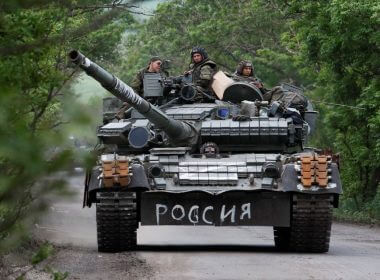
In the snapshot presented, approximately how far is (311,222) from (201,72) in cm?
383

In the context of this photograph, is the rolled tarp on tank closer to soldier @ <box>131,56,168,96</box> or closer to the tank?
soldier @ <box>131,56,168,96</box>

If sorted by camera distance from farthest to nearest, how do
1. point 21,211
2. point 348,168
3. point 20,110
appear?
point 348,168 → point 21,211 → point 20,110

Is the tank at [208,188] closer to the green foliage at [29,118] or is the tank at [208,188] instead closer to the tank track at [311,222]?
the tank track at [311,222]

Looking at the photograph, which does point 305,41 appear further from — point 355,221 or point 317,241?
point 317,241

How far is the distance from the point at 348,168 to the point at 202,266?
54.4ft

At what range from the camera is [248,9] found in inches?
1490

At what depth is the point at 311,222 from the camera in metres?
13.4

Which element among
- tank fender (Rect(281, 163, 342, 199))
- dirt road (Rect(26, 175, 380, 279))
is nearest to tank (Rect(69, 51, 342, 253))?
tank fender (Rect(281, 163, 342, 199))

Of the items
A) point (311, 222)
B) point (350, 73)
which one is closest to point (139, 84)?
point (311, 222)

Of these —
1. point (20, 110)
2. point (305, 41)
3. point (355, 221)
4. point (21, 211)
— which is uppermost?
point (305, 41)

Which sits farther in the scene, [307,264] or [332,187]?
[332,187]

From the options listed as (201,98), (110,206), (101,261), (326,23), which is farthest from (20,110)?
(326,23)

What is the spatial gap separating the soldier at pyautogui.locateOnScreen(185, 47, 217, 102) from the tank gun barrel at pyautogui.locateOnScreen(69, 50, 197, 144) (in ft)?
5.36

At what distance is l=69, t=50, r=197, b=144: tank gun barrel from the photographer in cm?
952
